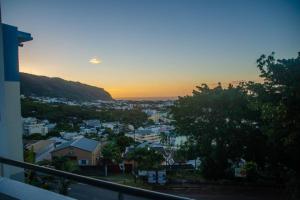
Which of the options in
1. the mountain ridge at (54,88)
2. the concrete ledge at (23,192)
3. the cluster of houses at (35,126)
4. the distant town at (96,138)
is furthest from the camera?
the mountain ridge at (54,88)

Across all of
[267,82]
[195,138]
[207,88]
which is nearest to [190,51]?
[207,88]

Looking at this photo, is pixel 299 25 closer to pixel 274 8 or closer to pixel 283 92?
pixel 274 8

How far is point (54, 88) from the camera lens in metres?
35.3

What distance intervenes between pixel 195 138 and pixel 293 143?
4426 mm

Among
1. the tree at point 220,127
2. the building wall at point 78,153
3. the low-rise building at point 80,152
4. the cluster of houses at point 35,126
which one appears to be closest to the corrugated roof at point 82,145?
the low-rise building at point 80,152

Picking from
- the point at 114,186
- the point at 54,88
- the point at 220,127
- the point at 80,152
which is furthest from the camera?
the point at 54,88

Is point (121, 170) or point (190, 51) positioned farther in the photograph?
point (121, 170)

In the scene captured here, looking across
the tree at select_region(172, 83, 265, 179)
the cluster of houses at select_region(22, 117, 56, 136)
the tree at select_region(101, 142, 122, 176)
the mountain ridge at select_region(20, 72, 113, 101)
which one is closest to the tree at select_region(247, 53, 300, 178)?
the tree at select_region(172, 83, 265, 179)

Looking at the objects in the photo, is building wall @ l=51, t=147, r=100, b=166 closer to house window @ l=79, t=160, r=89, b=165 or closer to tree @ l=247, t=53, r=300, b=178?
house window @ l=79, t=160, r=89, b=165

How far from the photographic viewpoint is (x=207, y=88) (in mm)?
12414

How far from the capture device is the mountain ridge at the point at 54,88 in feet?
86.1

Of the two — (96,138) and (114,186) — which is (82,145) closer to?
(96,138)

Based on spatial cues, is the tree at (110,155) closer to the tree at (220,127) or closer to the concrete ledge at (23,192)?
the tree at (220,127)

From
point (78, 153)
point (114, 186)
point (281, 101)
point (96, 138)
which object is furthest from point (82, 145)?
point (114, 186)
